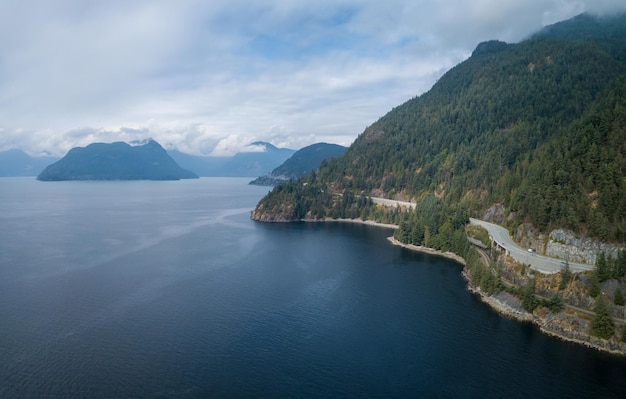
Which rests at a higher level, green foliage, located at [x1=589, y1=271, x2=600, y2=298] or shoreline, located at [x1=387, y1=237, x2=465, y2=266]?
green foliage, located at [x1=589, y1=271, x2=600, y2=298]

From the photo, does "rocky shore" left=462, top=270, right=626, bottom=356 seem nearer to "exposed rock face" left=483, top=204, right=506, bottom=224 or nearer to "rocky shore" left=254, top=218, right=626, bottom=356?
"rocky shore" left=254, top=218, right=626, bottom=356

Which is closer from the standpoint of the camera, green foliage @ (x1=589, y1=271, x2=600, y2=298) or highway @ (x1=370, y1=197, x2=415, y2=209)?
green foliage @ (x1=589, y1=271, x2=600, y2=298)

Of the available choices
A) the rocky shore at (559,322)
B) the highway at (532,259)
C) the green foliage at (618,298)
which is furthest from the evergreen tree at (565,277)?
the green foliage at (618,298)

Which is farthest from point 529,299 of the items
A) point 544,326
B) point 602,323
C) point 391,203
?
point 391,203

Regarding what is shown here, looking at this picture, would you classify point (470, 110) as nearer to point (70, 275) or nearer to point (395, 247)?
point (395, 247)

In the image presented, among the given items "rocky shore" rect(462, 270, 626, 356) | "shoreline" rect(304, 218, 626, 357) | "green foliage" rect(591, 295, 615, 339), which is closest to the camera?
"shoreline" rect(304, 218, 626, 357)

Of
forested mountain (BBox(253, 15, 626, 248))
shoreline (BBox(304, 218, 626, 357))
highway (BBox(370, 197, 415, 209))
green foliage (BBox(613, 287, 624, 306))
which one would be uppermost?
forested mountain (BBox(253, 15, 626, 248))

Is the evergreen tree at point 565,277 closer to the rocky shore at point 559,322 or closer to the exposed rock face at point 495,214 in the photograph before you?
the rocky shore at point 559,322

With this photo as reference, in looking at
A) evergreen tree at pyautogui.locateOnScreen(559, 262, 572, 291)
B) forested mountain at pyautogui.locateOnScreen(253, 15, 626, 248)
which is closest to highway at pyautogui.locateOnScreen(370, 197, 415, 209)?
forested mountain at pyautogui.locateOnScreen(253, 15, 626, 248)
